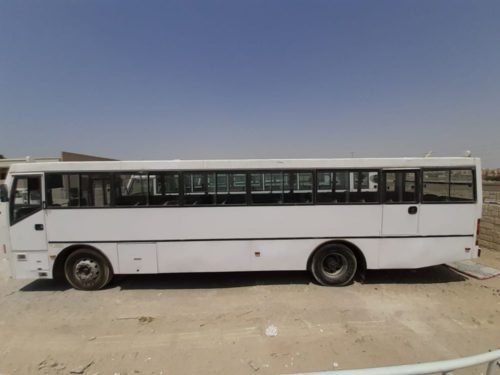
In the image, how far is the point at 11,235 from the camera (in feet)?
15.8

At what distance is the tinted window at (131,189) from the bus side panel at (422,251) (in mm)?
4736

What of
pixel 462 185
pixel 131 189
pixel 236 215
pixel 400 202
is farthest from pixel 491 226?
pixel 131 189

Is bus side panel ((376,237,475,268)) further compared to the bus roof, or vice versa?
bus side panel ((376,237,475,268))

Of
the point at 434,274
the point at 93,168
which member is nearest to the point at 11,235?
the point at 93,168

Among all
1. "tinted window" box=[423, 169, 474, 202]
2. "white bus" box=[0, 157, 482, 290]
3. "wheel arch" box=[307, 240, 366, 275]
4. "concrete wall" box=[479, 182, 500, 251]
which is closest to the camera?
"white bus" box=[0, 157, 482, 290]

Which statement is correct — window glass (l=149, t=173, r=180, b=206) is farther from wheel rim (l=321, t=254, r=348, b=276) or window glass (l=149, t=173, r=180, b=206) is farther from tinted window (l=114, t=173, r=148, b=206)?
wheel rim (l=321, t=254, r=348, b=276)

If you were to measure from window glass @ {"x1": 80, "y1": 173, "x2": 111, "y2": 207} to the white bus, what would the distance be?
0.02 metres

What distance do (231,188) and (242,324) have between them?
234 centimetres

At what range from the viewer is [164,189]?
4.91m

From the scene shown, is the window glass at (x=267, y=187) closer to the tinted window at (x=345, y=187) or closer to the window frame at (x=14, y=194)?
the tinted window at (x=345, y=187)

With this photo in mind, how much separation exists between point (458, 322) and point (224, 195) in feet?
14.1

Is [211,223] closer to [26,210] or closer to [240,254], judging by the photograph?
[240,254]

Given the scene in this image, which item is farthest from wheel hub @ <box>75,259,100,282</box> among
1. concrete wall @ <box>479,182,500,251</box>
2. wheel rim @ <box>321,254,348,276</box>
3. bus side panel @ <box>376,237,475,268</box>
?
concrete wall @ <box>479,182,500,251</box>

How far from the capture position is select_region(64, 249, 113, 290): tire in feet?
16.3
